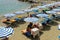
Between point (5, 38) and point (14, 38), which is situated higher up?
point (5, 38)

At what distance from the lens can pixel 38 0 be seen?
107 feet

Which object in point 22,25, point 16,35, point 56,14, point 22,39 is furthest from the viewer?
point 56,14

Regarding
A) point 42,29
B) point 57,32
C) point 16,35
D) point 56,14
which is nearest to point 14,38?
point 16,35

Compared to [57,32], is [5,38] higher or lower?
higher

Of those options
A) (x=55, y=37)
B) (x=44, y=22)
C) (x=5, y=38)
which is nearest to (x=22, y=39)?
(x=5, y=38)

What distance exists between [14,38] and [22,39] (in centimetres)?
68

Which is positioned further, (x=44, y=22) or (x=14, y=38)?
(x=44, y=22)

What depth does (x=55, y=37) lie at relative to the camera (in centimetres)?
1094

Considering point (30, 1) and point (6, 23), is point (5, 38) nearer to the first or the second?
Answer: point (6, 23)

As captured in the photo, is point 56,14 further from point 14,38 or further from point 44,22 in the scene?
point 14,38

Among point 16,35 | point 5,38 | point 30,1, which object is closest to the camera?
point 5,38

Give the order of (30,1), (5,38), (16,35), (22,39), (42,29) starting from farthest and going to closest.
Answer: (30,1)
(42,29)
(16,35)
(22,39)
(5,38)

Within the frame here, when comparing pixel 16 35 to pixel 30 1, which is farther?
pixel 30 1

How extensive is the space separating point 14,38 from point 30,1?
22.6m
